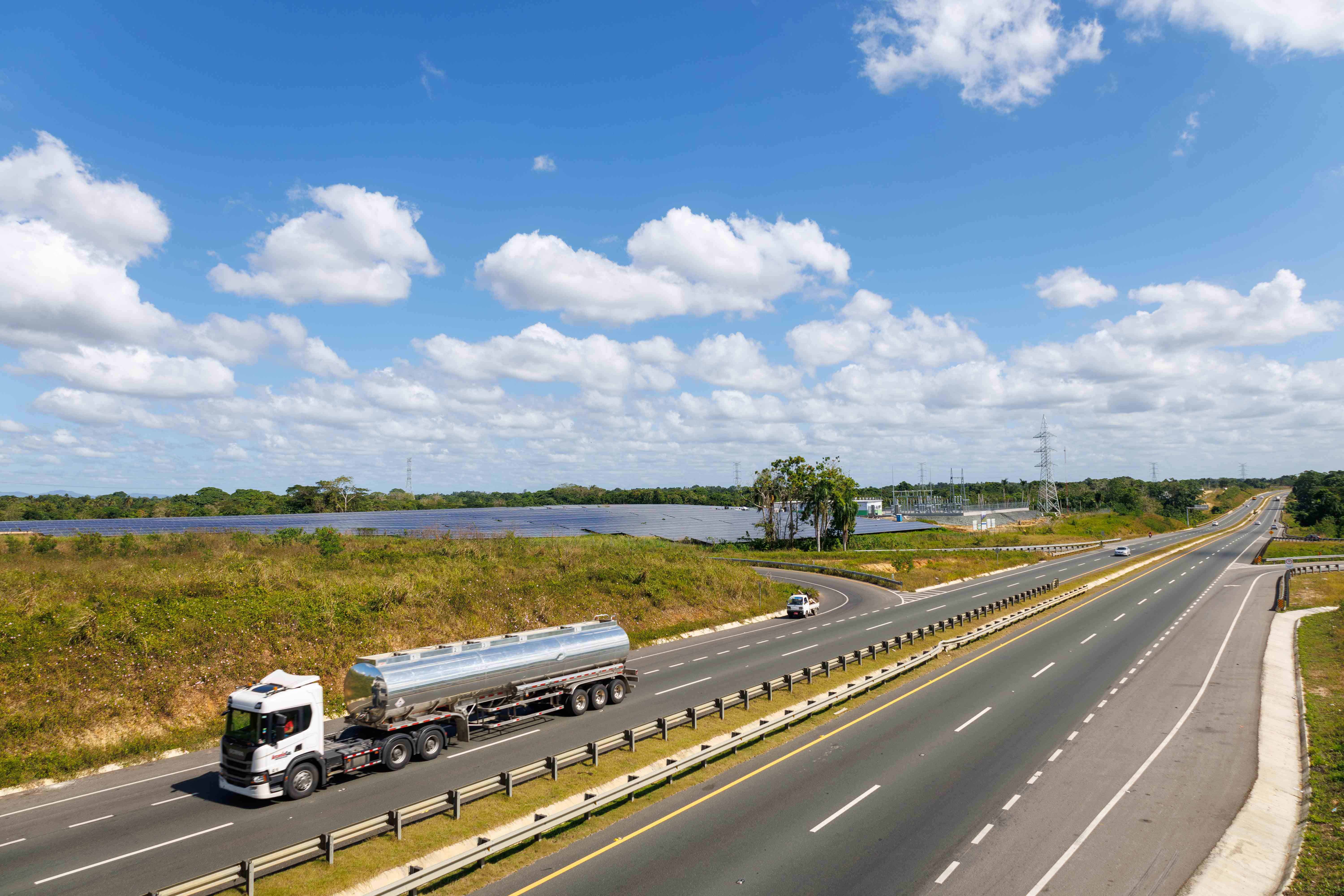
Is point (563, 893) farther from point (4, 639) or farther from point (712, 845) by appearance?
point (4, 639)

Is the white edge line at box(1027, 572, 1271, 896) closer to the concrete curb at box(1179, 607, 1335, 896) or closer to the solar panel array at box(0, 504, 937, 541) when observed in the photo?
the concrete curb at box(1179, 607, 1335, 896)

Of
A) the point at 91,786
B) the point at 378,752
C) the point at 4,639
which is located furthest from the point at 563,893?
the point at 4,639

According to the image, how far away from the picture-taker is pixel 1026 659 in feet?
116

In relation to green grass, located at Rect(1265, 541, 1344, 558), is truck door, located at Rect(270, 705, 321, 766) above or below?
above

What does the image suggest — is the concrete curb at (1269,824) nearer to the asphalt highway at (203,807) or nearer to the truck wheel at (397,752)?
the asphalt highway at (203,807)

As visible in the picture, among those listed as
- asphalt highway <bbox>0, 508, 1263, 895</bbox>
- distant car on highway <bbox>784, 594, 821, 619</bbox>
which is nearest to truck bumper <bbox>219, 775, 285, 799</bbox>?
asphalt highway <bbox>0, 508, 1263, 895</bbox>

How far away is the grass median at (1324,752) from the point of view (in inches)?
563

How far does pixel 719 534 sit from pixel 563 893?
122m

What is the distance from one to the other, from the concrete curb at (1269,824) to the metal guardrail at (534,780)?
11906 millimetres

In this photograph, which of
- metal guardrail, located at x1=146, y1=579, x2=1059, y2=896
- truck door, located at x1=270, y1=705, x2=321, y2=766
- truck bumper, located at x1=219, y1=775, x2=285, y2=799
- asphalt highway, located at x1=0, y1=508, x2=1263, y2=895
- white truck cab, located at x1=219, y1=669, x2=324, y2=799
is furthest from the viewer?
truck door, located at x1=270, y1=705, x2=321, y2=766

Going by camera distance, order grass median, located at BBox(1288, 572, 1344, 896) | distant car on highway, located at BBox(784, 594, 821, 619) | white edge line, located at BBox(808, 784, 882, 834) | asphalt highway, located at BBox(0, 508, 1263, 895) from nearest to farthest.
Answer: grass median, located at BBox(1288, 572, 1344, 896)
asphalt highway, located at BBox(0, 508, 1263, 895)
white edge line, located at BBox(808, 784, 882, 834)
distant car on highway, located at BBox(784, 594, 821, 619)

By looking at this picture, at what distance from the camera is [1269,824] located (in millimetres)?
16797

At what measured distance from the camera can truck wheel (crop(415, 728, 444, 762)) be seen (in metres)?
21.6

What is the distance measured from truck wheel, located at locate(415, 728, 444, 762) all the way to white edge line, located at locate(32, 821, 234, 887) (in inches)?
211
